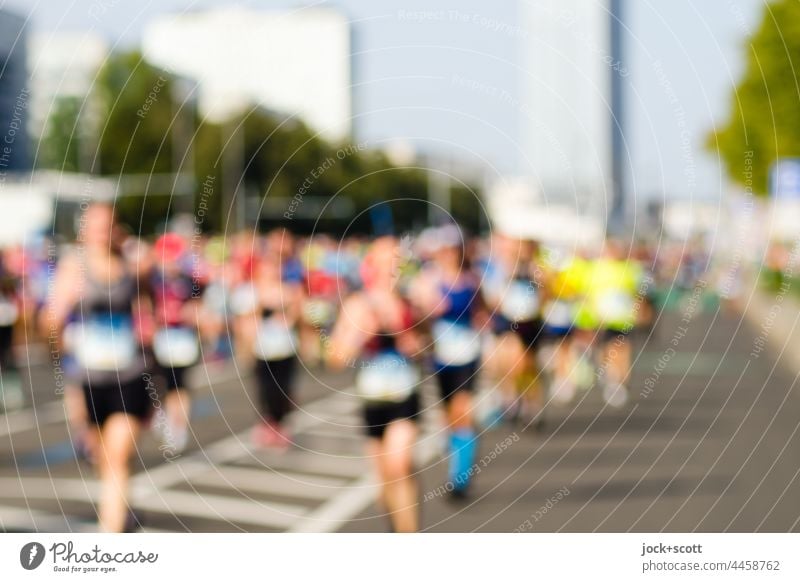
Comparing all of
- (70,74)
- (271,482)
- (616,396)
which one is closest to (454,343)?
(271,482)

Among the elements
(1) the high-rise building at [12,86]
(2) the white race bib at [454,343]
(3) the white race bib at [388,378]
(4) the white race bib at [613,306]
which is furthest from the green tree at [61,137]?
(3) the white race bib at [388,378]

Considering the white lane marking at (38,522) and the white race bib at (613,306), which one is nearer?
the white lane marking at (38,522)

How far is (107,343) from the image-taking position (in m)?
7.36

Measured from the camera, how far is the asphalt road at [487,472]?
25.9 feet

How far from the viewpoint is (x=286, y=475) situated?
9.98 meters

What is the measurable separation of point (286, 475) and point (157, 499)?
1395mm

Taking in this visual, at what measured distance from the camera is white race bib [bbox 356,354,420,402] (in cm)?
683

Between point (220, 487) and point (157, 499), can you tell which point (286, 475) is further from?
point (157, 499)

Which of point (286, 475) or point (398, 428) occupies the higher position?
point (398, 428)

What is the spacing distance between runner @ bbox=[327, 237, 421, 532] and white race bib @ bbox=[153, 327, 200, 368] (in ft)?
15.6

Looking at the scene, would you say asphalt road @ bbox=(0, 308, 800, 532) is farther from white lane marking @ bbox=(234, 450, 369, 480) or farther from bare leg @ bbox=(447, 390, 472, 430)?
bare leg @ bbox=(447, 390, 472, 430)

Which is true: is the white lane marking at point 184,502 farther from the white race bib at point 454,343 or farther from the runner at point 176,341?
the runner at point 176,341

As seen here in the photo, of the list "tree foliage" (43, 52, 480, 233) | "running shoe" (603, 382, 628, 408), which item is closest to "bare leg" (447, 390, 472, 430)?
"running shoe" (603, 382, 628, 408)
